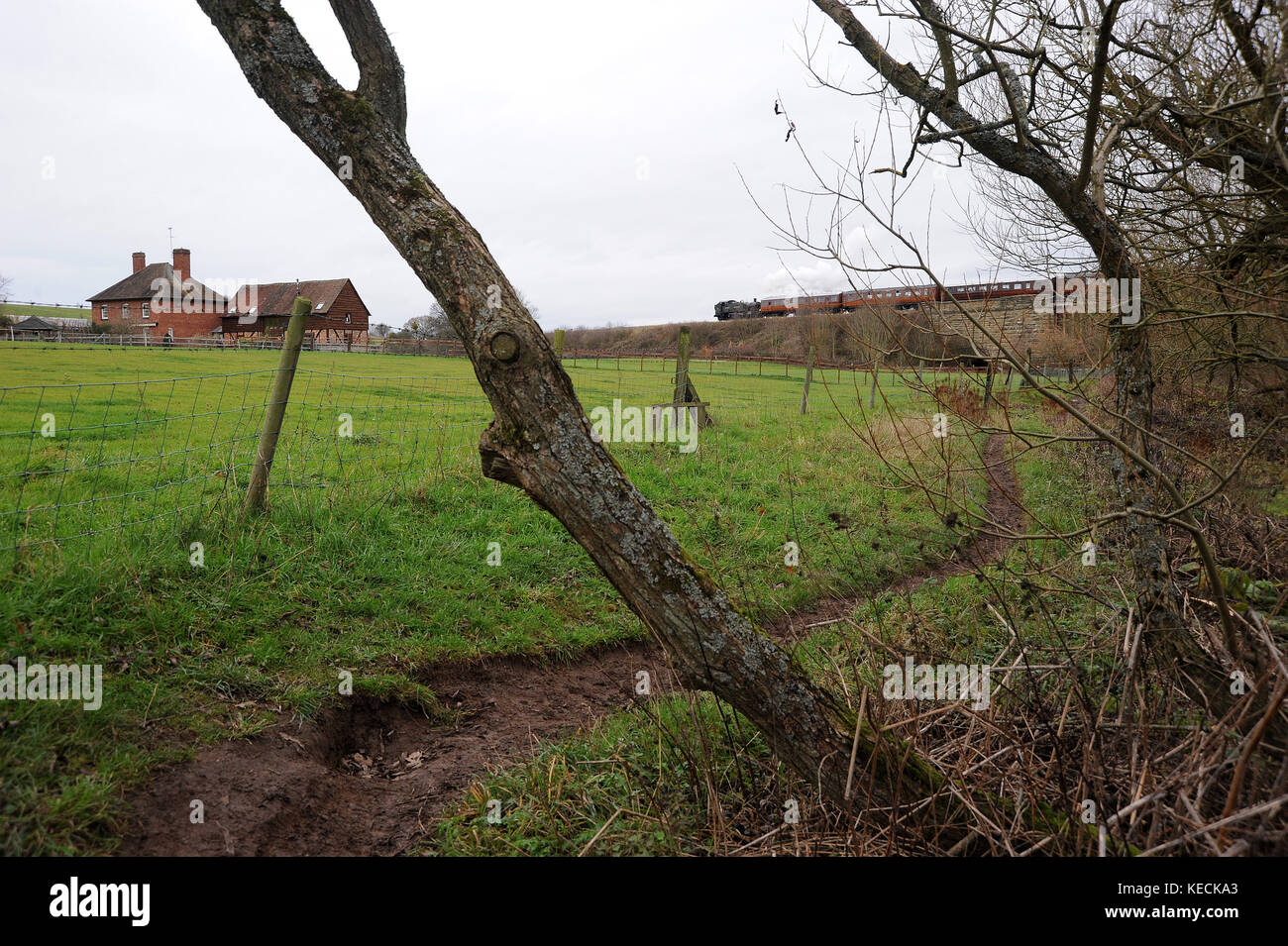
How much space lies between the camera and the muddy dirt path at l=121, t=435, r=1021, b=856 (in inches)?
122

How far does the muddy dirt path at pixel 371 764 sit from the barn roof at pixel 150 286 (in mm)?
58689

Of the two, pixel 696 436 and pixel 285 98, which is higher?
pixel 285 98

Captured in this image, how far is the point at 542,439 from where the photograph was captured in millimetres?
2904

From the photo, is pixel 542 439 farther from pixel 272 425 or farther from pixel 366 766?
pixel 272 425

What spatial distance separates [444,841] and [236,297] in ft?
199

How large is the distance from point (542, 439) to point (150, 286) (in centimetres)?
6359

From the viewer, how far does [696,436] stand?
1098 cm

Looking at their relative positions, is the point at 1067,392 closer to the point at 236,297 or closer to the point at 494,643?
the point at 494,643

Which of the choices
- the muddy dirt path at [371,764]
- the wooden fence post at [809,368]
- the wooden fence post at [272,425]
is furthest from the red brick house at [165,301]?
the muddy dirt path at [371,764]

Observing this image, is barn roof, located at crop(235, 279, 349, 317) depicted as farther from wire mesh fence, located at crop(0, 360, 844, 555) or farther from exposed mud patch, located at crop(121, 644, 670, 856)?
exposed mud patch, located at crop(121, 644, 670, 856)

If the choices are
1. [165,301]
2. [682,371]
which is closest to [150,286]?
[165,301]

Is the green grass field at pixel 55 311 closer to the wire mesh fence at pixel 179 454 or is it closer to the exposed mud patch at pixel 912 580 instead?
the wire mesh fence at pixel 179 454

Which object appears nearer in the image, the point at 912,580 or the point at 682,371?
the point at 912,580
